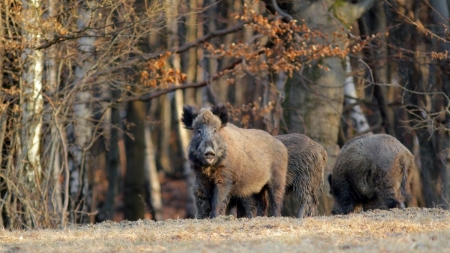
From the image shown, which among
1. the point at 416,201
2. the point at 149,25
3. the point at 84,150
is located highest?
the point at 149,25

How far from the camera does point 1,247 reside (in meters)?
9.69

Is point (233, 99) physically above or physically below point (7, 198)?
above

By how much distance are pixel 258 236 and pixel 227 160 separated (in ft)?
12.9

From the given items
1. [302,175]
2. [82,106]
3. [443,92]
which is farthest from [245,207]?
[443,92]

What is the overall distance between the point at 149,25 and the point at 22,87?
2.72m

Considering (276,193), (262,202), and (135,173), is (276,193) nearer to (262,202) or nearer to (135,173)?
(262,202)

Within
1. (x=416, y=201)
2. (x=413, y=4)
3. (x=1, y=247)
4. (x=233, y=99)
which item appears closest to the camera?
(x=1, y=247)

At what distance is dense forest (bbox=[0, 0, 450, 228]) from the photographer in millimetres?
16656

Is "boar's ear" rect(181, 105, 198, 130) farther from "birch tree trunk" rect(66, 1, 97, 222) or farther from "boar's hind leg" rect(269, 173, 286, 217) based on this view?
"birch tree trunk" rect(66, 1, 97, 222)

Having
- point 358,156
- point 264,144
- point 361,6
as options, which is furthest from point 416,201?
point 264,144

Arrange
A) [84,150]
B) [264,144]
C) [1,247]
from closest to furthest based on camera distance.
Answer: [1,247] < [264,144] < [84,150]

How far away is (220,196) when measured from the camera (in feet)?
44.8

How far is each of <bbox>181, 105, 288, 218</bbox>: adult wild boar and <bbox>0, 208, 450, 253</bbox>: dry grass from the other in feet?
4.56

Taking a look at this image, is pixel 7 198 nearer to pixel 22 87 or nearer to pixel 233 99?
pixel 22 87
